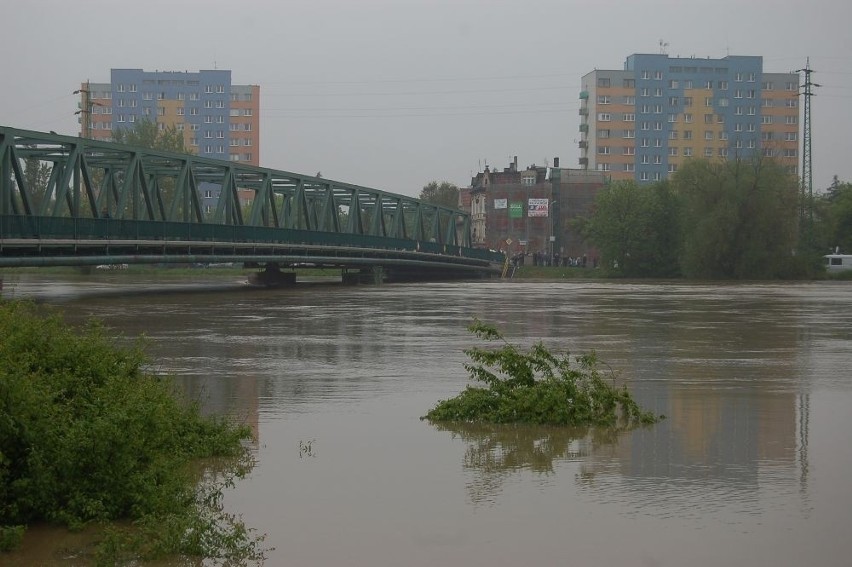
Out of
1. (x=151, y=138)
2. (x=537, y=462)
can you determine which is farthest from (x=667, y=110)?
(x=537, y=462)

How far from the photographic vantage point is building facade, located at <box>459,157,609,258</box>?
131 m

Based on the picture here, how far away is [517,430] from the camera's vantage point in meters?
11.4

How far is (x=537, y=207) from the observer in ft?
429

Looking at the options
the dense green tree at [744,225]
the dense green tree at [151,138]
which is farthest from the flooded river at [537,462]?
the dense green tree at [151,138]

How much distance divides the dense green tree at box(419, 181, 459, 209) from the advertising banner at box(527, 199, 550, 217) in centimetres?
4336

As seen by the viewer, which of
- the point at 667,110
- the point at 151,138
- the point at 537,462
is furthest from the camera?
the point at 667,110

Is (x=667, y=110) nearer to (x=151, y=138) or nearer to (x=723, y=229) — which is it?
(x=151, y=138)

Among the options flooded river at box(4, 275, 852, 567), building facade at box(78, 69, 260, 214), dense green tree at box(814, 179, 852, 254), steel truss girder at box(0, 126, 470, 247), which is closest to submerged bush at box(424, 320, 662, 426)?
flooded river at box(4, 275, 852, 567)

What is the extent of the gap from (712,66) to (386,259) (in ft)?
322

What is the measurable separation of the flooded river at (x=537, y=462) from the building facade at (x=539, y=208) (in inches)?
4329

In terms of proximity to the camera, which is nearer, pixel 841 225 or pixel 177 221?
Result: pixel 177 221

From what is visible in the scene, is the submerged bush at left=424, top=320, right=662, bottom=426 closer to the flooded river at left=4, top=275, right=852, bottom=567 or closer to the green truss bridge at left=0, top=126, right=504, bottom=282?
the flooded river at left=4, top=275, right=852, bottom=567

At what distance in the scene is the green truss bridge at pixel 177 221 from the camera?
36.5 m

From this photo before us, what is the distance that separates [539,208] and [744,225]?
51.2 m
